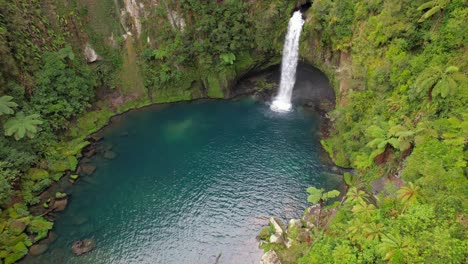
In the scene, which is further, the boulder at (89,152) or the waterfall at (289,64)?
the waterfall at (289,64)

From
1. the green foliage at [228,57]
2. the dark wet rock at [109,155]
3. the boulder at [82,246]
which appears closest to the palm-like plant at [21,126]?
the dark wet rock at [109,155]

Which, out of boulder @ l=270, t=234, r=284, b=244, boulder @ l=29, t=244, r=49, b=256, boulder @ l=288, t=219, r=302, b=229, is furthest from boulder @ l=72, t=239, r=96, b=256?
boulder @ l=288, t=219, r=302, b=229

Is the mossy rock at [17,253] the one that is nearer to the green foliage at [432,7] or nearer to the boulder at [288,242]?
the boulder at [288,242]

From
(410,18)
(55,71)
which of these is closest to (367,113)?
(410,18)

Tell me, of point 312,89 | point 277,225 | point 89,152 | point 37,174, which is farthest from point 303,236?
point 312,89

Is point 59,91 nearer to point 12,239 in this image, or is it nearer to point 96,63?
point 96,63

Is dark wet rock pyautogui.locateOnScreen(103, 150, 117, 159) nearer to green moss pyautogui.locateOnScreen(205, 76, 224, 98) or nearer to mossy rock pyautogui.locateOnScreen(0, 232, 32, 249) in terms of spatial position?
mossy rock pyautogui.locateOnScreen(0, 232, 32, 249)
